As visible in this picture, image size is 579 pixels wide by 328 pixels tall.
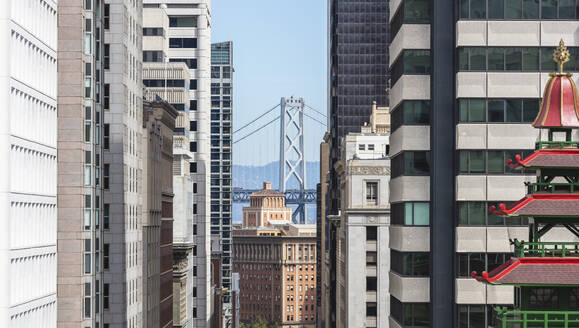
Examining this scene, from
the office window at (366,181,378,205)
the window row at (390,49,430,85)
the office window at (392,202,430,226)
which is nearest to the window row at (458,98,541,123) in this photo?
the window row at (390,49,430,85)

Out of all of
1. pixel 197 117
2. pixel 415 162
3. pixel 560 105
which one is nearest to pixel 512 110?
pixel 415 162

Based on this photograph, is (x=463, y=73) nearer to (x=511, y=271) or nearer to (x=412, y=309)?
(x=412, y=309)

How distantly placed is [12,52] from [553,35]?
32251mm

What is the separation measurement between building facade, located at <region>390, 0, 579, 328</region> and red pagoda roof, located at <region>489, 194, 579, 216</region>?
75.2ft

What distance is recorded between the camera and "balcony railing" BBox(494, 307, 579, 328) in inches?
1918

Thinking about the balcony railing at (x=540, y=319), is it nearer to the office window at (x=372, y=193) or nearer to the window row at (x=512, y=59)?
the window row at (x=512, y=59)

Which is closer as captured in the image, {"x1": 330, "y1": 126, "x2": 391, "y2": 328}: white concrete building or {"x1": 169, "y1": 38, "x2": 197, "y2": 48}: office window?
{"x1": 330, "y1": 126, "x2": 391, "y2": 328}: white concrete building

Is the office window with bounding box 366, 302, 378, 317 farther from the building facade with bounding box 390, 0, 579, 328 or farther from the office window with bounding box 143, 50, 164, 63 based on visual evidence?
the building facade with bounding box 390, 0, 579, 328

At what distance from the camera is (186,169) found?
6703 inches

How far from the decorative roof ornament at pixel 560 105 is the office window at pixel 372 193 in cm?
8029

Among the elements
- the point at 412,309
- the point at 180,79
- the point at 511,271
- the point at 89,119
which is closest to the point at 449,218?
the point at 412,309

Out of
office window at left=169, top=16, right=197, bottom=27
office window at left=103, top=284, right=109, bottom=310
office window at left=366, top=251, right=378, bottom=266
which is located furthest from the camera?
office window at left=169, top=16, right=197, bottom=27

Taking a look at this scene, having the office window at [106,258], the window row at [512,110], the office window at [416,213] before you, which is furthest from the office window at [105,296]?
the window row at [512,110]

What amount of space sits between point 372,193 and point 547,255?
82.2 metres
